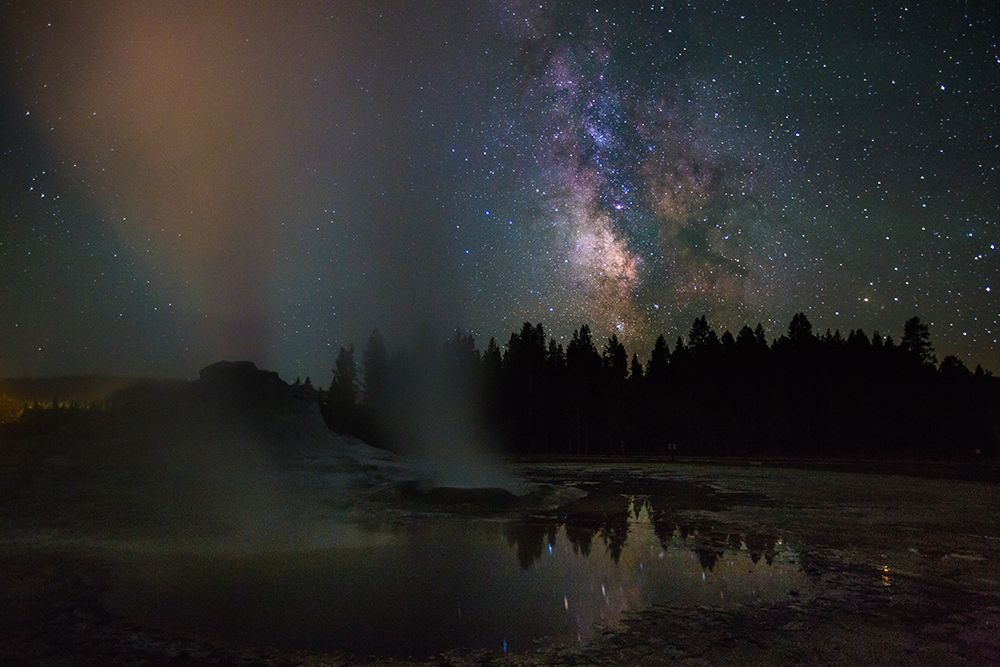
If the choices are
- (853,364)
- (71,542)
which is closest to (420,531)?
(71,542)

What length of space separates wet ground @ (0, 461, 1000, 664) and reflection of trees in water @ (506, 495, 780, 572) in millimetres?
113

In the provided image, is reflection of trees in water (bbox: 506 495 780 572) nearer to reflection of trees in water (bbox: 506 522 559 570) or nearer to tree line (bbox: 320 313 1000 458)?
reflection of trees in water (bbox: 506 522 559 570)

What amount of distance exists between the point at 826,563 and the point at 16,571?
20.5 meters

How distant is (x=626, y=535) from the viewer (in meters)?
21.1

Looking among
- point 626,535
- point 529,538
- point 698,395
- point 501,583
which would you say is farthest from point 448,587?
point 698,395

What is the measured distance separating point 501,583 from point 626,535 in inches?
300

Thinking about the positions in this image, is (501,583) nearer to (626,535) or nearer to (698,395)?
(626,535)

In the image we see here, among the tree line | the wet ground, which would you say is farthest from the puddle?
the tree line

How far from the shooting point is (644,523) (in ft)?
77.4

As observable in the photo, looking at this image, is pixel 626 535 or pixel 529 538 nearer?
pixel 529 538

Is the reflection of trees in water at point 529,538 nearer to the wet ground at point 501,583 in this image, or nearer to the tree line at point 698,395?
the wet ground at point 501,583

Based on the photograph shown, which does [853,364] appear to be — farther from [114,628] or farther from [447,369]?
[114,628]

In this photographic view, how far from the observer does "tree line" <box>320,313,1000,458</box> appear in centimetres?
8006

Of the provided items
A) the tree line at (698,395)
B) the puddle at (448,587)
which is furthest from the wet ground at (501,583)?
the tree line at (698,395)
